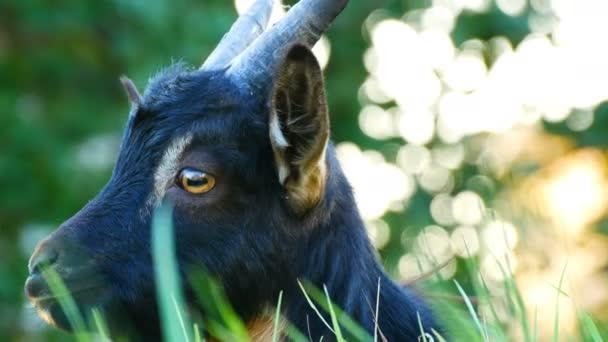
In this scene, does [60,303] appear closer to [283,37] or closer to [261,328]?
[261,328]

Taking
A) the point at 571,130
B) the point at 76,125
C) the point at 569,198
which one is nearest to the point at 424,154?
the point at 571,130

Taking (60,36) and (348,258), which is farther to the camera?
(60,36)

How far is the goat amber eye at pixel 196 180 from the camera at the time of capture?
4.24 meters

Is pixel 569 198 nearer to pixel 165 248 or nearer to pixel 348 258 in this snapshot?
pixel 348 258

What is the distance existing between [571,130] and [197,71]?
7690mm

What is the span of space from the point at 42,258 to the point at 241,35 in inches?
59.4

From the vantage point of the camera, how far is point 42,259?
4.01 m

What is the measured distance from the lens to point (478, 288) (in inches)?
123

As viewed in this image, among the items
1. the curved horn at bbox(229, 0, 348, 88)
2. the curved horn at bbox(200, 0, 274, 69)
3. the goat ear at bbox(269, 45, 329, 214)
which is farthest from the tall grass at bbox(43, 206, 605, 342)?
the curved horn at bbox(200, 0, 274, 69)

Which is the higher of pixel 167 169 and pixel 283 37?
pixel 283 37

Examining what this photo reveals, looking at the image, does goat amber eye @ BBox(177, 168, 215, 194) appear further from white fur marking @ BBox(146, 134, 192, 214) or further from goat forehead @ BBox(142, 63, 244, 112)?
goat forehead @ BBox(142, 63, 244, 112)

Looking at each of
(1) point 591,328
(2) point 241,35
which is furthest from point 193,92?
(1) point 591,328

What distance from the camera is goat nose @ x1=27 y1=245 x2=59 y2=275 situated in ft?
13.1

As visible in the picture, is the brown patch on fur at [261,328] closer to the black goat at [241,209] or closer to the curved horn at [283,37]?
the black goat at [241,209]
